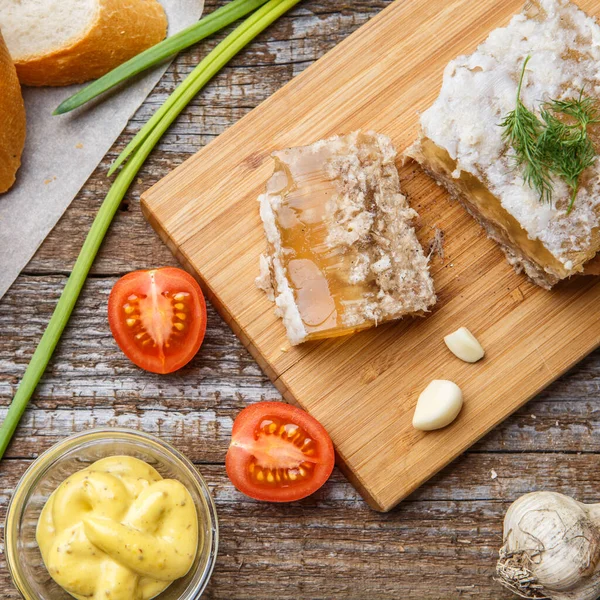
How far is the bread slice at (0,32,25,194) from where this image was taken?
3.67 metres

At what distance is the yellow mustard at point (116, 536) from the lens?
124 inches

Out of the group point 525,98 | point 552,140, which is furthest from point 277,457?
point 525,98

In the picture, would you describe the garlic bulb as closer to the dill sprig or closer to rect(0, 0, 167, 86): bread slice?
the dill sprig

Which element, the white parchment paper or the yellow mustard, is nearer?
the yellow mustard

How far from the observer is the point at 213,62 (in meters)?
3.99

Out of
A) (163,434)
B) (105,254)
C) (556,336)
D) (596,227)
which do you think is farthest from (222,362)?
(596,227)

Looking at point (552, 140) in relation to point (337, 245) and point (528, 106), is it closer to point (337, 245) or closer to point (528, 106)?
point (528, 106)

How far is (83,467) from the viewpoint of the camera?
3619mm

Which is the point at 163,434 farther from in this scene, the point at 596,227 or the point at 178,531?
the point at 596,227

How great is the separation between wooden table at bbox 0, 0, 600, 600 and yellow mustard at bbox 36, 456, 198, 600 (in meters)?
0.62

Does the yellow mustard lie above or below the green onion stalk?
below

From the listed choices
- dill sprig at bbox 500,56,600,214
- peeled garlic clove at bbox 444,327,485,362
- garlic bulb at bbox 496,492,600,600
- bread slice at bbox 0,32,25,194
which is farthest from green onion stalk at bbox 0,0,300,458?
garlic bulb at bbox 496,492,600,600

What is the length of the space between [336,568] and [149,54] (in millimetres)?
Answer: 2871

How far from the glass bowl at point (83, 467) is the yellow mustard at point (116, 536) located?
160 millimetres
